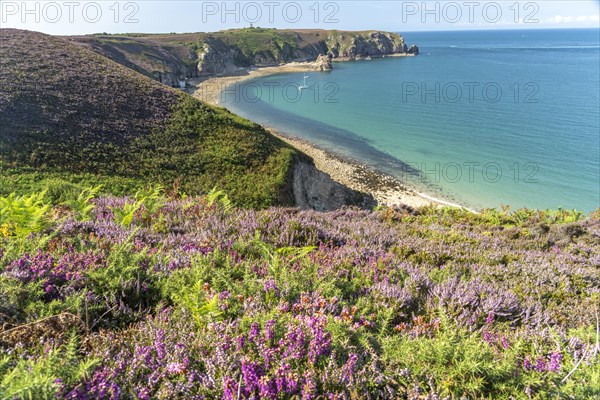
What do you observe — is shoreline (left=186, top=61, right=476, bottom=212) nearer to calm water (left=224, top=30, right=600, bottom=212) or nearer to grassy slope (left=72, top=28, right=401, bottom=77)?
calm water (left=224, top=30, right=600, bottom=212)

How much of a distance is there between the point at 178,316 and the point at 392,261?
11.6ft

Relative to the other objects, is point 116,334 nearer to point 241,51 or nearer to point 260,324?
point 260,324

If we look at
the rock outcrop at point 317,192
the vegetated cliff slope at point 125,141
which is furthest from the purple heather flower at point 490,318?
the rock outcrop at point 317,192

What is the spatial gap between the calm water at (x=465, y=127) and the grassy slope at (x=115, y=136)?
70.6 feet

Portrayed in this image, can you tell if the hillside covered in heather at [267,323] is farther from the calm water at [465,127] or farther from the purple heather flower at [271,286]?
the calm water at [465,127]

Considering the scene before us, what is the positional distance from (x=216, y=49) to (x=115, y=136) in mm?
127465

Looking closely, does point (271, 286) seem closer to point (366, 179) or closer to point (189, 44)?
point (366, 179)

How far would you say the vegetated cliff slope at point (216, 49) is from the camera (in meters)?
96.9

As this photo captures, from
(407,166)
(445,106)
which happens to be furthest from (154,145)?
(445,106)

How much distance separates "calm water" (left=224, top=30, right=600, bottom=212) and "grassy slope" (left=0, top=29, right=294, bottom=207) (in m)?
21.5

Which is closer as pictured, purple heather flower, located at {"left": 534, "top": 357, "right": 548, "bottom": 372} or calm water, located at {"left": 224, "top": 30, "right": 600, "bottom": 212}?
purple heather flower, located at {"left": 534, "top": 357, "right": 548, "bottom": 372}

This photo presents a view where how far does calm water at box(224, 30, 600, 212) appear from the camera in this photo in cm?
3897

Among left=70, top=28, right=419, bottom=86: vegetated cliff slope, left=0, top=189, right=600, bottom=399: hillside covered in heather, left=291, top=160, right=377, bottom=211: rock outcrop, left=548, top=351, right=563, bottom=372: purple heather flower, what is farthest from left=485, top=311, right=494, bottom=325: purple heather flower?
left=70, top=28, right=419, bottom=86: vegetated cliff slope

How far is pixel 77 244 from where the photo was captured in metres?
4.87
